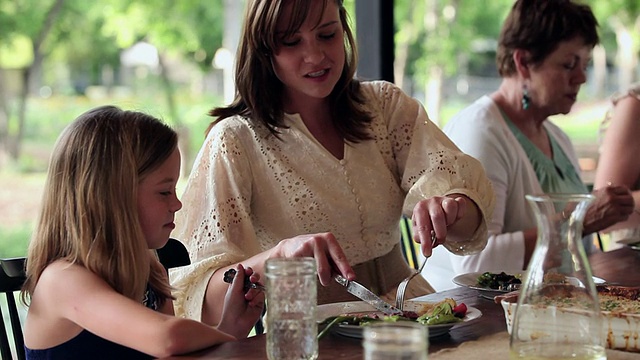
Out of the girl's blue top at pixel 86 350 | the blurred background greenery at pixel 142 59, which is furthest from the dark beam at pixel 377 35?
the blurred background greenery at pixel 142 59

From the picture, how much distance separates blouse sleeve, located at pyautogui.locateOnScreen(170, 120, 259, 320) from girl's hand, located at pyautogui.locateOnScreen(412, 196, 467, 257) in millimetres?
405

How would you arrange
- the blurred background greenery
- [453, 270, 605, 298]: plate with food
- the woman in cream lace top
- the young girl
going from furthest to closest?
the blurred background greenery → the woman in cream lace top → [453, 270, 605, 298]: plate with food → the young girl

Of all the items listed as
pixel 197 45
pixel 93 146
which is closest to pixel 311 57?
pixel 93 146

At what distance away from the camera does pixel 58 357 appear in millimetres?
1616

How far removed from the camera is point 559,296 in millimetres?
1230

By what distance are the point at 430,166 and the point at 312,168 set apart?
279mm

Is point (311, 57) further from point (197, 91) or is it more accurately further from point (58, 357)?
point (197, 91)

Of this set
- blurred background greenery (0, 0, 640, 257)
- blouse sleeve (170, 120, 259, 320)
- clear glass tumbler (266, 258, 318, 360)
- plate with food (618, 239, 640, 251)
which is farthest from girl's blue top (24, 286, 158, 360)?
blurred background greenery (0, 0, 640, 257)

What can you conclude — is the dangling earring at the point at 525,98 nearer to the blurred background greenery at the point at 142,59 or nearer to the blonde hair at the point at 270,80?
the blonde hair at the point at 270,80

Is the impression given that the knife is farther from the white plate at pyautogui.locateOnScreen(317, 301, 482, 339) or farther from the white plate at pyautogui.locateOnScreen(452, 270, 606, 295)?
the white plate at pyautogui.locateOnScreen(452, 270, 606, 295)

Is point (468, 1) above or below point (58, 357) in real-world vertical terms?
above

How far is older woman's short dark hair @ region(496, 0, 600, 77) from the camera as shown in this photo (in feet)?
9.54

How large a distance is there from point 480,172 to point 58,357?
108 cm

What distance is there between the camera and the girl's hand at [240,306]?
1719 mm
